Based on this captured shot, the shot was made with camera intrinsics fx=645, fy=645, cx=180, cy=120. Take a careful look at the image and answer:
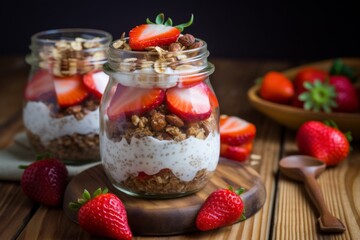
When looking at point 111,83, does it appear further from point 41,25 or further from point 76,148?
point 41,25

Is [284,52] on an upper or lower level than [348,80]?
lower


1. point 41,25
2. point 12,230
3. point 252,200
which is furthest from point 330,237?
point 41,25

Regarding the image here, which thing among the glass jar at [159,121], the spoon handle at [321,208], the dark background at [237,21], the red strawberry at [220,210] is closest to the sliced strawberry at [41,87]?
the glass jar at [159,121]

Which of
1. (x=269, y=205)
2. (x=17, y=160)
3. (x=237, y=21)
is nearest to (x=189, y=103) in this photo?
(x=269, y=205)

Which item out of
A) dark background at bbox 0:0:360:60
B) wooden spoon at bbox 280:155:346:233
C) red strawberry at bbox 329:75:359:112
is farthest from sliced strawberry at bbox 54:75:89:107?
dark background at bbox 0:0:360:60

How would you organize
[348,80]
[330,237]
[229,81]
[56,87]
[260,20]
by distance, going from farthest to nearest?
[260,20], [229,81], [348,80], [56,87], [330,237]
